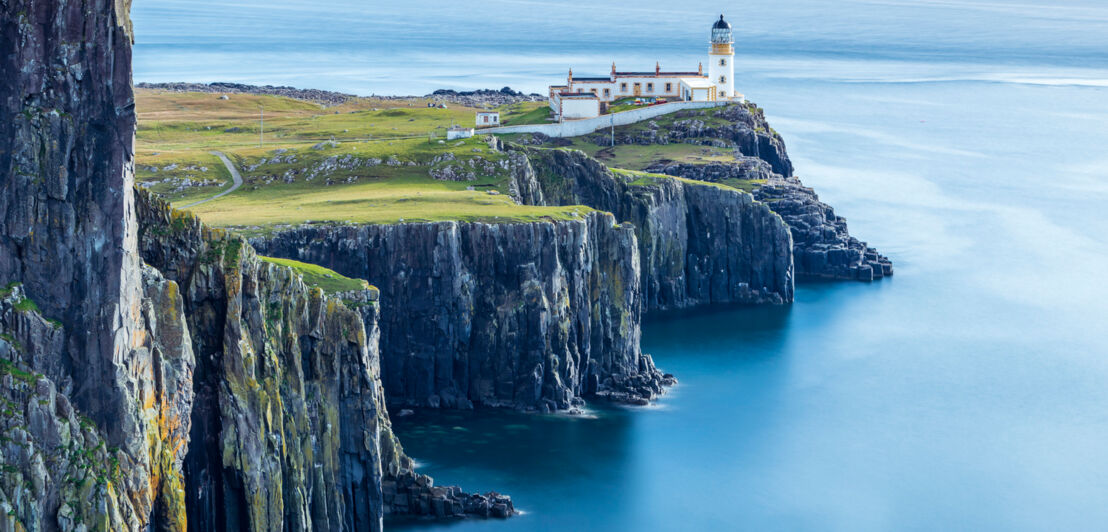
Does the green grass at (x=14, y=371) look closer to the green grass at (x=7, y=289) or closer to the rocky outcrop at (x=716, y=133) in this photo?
the green grass at (x=7, y=289)

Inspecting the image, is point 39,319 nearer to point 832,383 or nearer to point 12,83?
point 12,83

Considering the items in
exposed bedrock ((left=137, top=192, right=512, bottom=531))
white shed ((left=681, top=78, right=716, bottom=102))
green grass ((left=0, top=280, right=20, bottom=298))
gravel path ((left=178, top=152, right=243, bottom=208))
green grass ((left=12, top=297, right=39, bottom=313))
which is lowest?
exposed bedrock ((left=137, top=192, right=512, bottom=531))

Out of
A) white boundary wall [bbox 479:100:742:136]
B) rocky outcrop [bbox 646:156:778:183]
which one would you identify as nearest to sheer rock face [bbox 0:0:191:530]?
rocky outcrop [bbox 646:156:778:183]

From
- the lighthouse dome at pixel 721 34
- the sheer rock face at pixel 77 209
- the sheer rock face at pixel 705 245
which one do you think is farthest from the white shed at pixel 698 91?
the sheer rock face at pixel 77 209

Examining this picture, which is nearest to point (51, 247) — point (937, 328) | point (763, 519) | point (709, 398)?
point (763, 519)

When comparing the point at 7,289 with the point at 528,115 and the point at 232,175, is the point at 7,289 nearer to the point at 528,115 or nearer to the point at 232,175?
the point at 232,175

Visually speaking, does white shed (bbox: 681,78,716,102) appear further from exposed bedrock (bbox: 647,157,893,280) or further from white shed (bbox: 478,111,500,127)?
white shed (bbox: 478,111,500,127)

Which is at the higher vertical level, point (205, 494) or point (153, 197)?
point (153, 197)

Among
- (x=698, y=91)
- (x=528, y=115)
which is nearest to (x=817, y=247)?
(x=698, y=91)
